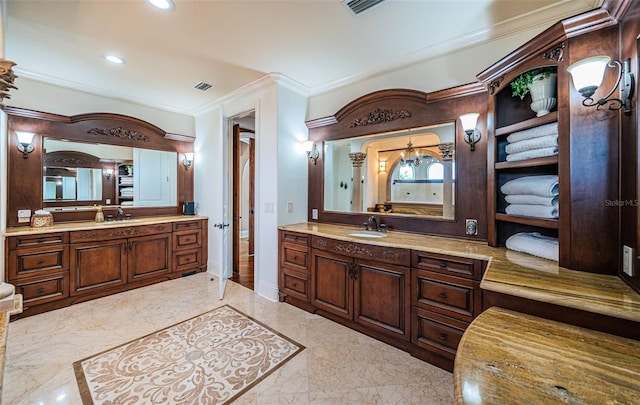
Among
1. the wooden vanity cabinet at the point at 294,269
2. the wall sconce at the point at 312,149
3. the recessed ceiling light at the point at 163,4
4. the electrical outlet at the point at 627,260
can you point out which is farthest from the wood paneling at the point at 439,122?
the recessed ceiling light at the point at 163,4

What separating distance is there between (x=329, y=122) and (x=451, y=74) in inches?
55.7

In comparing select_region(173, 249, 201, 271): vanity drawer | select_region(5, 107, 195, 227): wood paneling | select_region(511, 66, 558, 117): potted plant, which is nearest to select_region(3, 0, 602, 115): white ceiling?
select_region(5, 107, 195, 227): wood paneling

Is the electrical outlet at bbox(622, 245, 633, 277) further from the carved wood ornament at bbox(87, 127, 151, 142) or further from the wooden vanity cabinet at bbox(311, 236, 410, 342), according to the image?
the carved wood ornament at bbox(87, 127, 151, 142)

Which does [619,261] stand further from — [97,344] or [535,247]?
[97,344]

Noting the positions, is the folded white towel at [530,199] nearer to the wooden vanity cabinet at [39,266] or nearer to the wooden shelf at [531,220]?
the wooden shelf at [531,220]

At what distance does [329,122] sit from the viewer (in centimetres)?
326

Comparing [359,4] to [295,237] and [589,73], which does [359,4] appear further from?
[295,237]

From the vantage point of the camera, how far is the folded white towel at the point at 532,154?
5.32ft

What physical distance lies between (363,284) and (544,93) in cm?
197

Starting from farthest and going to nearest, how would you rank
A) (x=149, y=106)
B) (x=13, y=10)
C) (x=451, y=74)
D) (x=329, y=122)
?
(x=149, y=106) → (x=329, y=122) → (x=451, y=74) → (x=13, y=10)

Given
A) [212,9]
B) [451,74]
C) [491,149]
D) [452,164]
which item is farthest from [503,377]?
[212,9]

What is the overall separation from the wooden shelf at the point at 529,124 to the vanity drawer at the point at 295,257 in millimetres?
2087

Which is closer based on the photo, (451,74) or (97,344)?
(97,344)

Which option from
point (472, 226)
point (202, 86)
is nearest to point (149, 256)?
point (202, 86)
